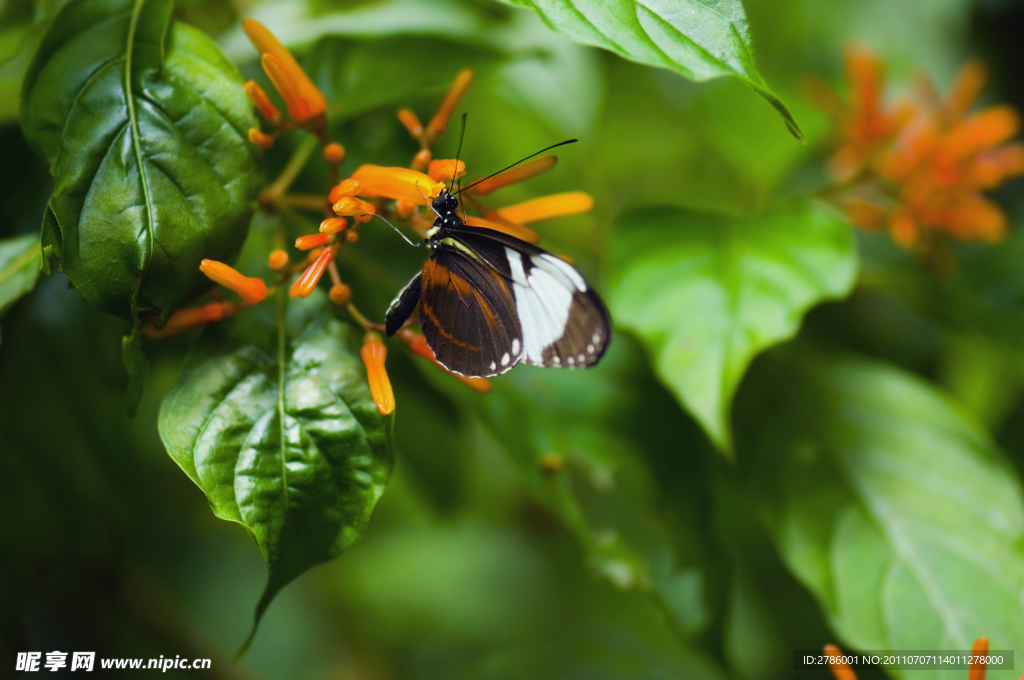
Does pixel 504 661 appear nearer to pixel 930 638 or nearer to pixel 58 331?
pixel 930 638

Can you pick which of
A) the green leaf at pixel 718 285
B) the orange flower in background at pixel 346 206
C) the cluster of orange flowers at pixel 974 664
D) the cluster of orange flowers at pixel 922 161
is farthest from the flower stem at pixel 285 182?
the cluster of orange flowers at pixel 922 161

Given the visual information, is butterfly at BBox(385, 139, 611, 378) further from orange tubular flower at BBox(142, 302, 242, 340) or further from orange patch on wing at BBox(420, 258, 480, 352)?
orange tubular flower at BBox(142, 302, 242, 340)

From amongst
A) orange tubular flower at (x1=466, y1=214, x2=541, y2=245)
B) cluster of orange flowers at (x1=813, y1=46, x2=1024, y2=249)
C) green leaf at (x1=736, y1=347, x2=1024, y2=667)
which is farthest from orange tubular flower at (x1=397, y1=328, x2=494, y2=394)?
cluster of orange flowers at (x1=813, y1=46, x2=1024, y2=249)

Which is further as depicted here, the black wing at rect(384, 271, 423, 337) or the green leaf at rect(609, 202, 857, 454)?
the green leaf at rect(609, 202, 857, 454)

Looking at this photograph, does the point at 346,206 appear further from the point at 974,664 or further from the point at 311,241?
the point at 974,664

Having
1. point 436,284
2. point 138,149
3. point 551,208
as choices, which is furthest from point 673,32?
point 138,149

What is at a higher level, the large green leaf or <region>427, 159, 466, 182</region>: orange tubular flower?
<region>427, 159, 466, 182</region>: orange tubular flower
